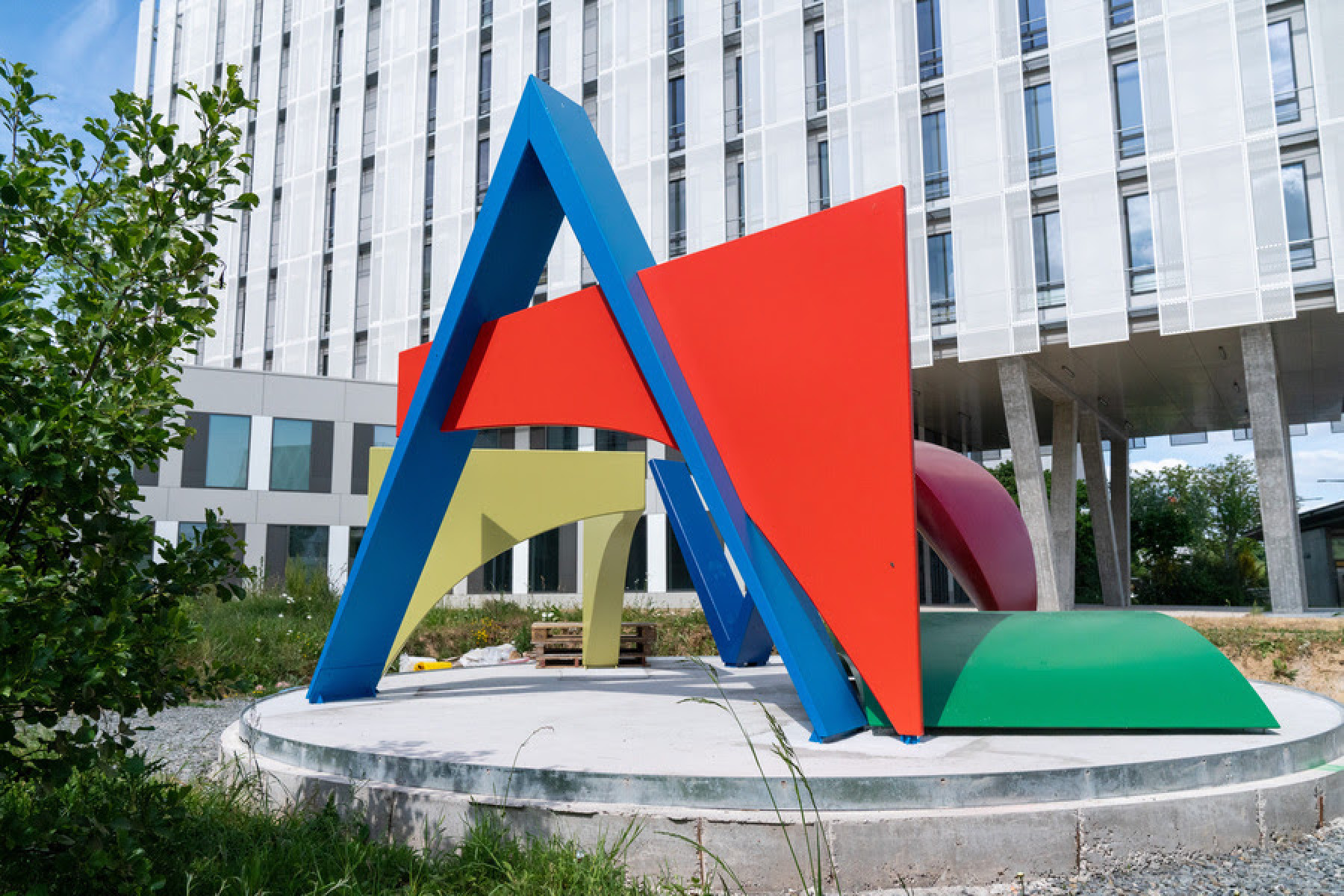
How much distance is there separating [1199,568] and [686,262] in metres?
35.3

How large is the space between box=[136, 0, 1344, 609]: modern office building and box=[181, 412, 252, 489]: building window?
0.31 m

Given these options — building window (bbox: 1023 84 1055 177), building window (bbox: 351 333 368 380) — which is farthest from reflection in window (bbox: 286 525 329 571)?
building window (bbox: 1023 84 1055 177)

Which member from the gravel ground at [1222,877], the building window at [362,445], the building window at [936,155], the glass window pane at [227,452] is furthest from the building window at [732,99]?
the gravel ground at [1222,877]

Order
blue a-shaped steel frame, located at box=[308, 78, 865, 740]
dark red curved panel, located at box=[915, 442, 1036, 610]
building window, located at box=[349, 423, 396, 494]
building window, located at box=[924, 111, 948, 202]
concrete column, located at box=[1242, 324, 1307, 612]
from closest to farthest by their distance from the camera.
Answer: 1. blue a-shaped steel frame, located at box=[308, 78, 865, 740]
2. dark red curved panel, located at box=[915, 442, 1036, 610]
3. concrete column, located at box=[1242, 324, 1307, 612]
4. building window, located at box=[924, 111, 948, 202]
5. building window, located at box=[349, 423, 396, 494]

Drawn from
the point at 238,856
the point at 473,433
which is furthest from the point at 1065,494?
the point at 238,856

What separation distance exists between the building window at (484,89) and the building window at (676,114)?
279 inches

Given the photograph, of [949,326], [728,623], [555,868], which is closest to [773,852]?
[555,868]

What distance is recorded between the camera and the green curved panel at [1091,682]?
19.9 ft

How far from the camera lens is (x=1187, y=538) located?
120ft

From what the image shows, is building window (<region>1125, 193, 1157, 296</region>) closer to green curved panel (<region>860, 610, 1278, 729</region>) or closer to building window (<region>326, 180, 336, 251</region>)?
green curved panel (<region>860, 610, 1278, 729</region>)

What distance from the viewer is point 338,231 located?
34312 millimetres

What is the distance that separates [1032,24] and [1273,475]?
1185cm

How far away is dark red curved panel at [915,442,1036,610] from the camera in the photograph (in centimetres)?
824

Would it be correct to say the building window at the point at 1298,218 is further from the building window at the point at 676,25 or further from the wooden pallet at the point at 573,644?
the building window at the point at 676,25
